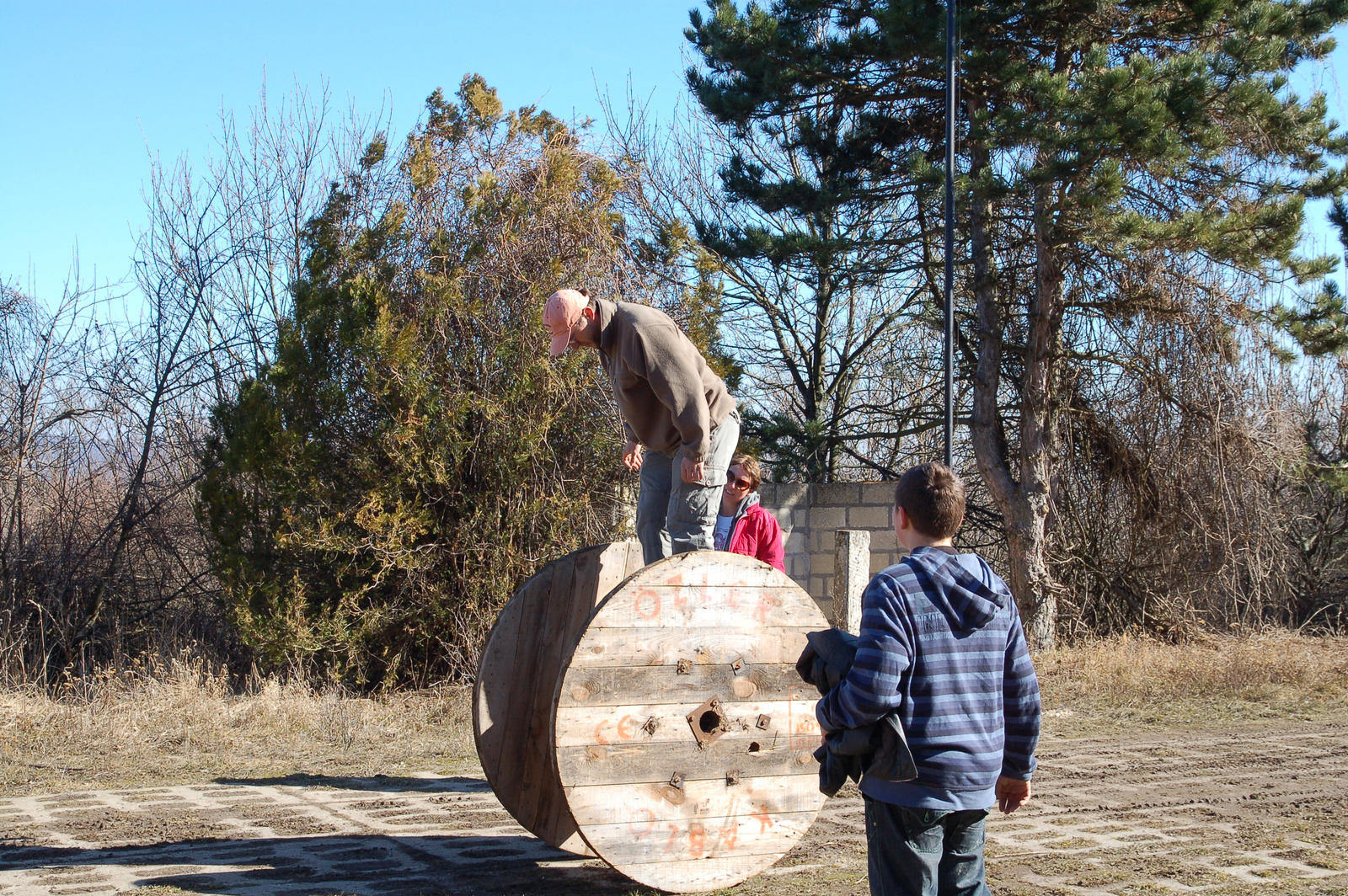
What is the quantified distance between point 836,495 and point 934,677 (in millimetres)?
8546

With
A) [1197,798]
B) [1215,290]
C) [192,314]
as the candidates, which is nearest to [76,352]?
[192,314]

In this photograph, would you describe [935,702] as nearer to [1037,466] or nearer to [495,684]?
[495,684]

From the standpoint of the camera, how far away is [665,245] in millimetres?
10375

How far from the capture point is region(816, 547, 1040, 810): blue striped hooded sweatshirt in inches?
110

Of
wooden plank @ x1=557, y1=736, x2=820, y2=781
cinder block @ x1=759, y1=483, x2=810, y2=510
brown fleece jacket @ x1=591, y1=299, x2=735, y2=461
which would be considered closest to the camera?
wooden plank @ x1=557, y1=736, x2=820, y2=781

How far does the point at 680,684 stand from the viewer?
3.99 meters

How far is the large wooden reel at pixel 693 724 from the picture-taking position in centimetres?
383

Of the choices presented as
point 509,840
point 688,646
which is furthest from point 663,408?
point 509,840

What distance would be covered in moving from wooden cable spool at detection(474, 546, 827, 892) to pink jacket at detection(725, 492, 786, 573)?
1.74 meters

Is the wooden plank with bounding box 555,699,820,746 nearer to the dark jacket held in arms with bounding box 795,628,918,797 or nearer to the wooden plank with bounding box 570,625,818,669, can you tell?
the wooden plank with bounding box 570,625,818,669

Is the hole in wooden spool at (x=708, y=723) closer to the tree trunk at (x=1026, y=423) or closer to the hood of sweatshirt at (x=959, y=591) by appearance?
the hood of sweatshirt at (x=959, y=591)

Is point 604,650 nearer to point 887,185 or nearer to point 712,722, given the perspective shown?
point 712,722

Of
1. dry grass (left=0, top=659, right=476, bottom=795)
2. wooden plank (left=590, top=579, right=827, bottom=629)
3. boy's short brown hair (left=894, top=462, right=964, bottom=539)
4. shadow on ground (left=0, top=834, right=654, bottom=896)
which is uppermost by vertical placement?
boy's short brown hair (left=894, top=462, right=964, bottom=539)

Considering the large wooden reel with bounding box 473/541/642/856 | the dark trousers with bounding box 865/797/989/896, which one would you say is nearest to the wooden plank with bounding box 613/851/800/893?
the large wooden reel with bounding box 473/541/642/856
